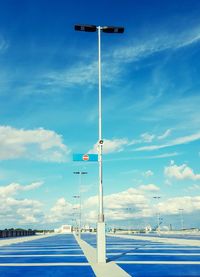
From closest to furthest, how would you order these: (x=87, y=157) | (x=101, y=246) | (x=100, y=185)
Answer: (x=101, y=246) → (x=100, y=185) → (x=87, y=157)

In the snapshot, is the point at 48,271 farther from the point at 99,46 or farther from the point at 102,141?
the point at 99,46

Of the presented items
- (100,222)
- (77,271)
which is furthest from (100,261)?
(77,271)

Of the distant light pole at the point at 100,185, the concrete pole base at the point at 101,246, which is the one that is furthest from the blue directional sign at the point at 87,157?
the concrete pole base at the point at 101,246

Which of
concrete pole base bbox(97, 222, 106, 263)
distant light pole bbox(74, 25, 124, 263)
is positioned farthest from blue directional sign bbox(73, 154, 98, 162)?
concrete pole base bbox(97, 222, 106, 263)

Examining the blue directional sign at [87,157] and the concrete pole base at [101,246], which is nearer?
the concrete pole base at [101,246]

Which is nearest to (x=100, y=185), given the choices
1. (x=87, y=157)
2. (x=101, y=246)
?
(x=87, y=157)

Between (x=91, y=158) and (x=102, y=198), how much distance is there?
1798 mm

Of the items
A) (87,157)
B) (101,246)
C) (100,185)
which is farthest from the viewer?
(87,157)

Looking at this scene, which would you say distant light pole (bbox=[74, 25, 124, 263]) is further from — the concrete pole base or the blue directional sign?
the blue directional sign

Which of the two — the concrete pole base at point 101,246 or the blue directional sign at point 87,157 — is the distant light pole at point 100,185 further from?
the blue directional sign at point 87,157

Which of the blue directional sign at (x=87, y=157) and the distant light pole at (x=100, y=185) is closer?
the distant light pole at (x=100, y=185)

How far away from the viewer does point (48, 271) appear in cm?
→ 1277

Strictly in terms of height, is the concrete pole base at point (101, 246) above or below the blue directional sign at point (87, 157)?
below

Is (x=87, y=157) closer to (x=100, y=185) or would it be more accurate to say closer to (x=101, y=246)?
(x=100, y=185)
